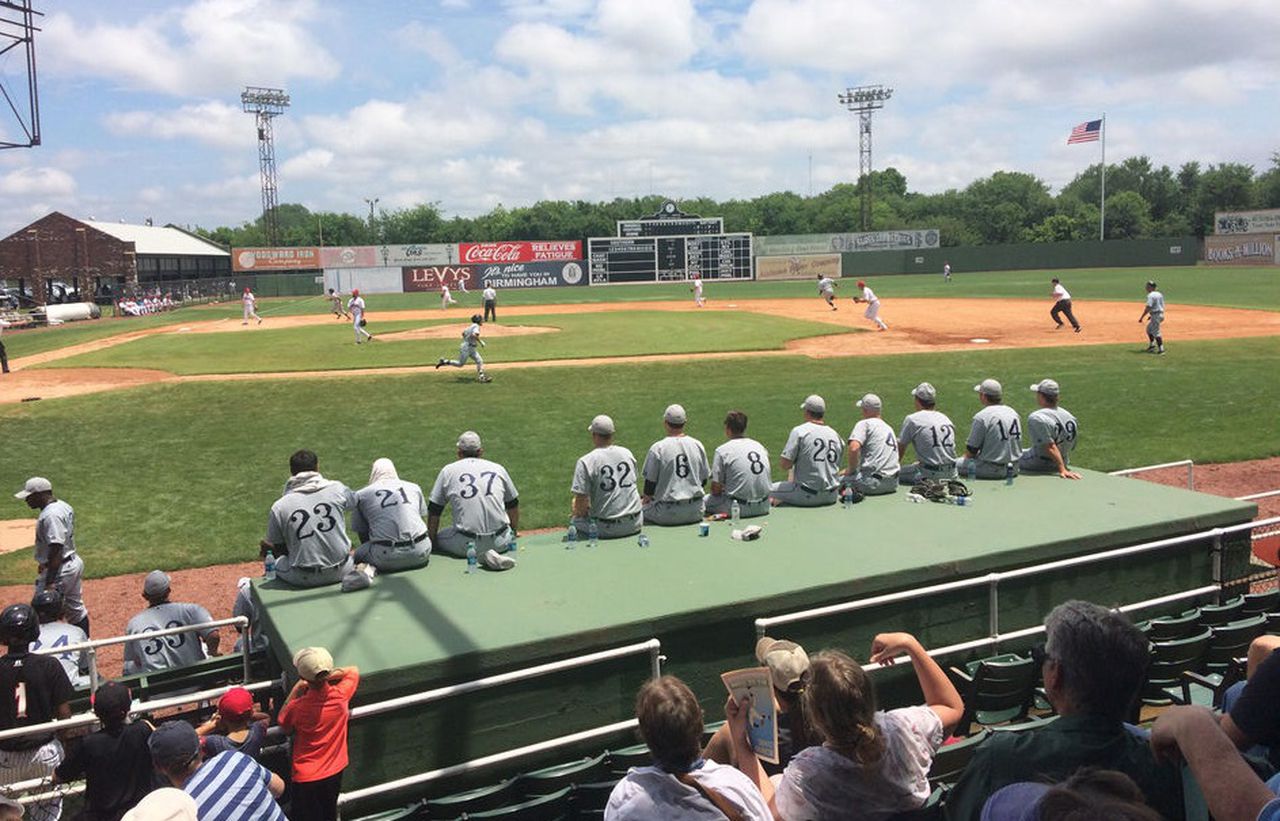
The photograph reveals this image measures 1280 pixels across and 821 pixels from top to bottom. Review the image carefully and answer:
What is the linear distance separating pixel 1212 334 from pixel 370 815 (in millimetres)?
33743

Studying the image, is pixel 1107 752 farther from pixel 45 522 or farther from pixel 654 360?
pixel 654 360

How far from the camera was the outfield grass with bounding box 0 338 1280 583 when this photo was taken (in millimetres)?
14750

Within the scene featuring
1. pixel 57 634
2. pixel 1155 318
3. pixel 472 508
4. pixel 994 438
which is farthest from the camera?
pixel 1155 318

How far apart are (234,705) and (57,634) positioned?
3.25 meters

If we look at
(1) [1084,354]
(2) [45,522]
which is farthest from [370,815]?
(1) [1084,354]

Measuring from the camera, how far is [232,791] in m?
4.38

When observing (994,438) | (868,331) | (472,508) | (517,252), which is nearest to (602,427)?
(472,508)

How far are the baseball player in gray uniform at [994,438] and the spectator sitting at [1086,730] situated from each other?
26.4ft

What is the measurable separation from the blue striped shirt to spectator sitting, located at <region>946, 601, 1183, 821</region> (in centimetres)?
311

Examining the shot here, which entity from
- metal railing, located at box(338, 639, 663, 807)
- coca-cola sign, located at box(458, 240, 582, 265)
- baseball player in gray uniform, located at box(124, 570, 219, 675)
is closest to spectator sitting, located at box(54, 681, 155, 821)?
metal railing, located at box(338, 639, 663, 807)

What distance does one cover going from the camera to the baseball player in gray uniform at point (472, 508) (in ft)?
27.8

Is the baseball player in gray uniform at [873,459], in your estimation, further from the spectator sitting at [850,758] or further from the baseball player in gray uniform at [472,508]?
the spectator sitting at [850,758]

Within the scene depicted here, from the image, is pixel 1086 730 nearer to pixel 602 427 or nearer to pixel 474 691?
pixel 474 691

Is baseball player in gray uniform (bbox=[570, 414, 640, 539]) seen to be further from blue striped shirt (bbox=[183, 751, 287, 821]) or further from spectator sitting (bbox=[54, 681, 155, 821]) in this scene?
blue striped shirt (bbox=[183, 751, 287, 821])
